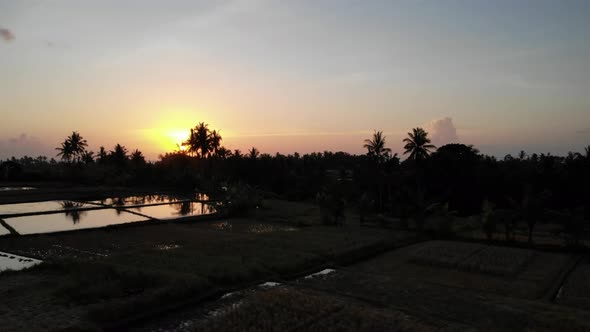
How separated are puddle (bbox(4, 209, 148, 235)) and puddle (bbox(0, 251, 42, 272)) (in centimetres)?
475

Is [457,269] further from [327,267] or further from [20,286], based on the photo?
[20,286]

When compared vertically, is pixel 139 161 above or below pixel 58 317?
above

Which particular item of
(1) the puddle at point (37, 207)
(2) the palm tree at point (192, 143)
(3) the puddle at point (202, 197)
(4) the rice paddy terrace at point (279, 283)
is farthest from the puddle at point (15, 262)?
(2) the palm tree at point (192, 143)

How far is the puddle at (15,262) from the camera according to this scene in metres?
12.2

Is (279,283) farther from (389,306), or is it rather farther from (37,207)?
(37,207)

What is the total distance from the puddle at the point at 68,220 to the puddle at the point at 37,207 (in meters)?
1.97

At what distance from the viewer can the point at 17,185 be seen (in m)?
41.3

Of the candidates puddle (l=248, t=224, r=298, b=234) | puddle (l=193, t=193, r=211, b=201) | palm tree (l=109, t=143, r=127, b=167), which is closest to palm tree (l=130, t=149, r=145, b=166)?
palm tree (l=109, t=143, r=127, b=167)

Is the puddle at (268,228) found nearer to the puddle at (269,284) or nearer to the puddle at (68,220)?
the puddle at (68,220)

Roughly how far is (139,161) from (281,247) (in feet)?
158

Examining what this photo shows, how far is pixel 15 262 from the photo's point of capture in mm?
12859

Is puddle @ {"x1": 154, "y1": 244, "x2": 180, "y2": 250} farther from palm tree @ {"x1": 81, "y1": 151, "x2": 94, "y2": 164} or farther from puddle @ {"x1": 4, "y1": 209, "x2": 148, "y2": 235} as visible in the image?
palm tree @ {"x1": 81, "y1": 151, "x2": 94, "y2": 164}

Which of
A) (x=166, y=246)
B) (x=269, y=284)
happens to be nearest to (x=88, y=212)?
(x=166, y=246)

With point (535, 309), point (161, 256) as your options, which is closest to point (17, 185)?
point (161, 256)
